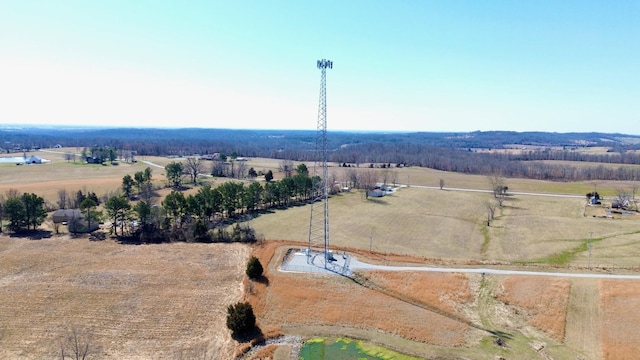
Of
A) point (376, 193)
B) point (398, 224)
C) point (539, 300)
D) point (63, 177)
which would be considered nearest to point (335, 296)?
point (539, 300)

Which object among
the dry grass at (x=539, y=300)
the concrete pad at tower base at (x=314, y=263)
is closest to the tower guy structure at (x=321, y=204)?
the concrete pad at tower base at (x=314, y=263)

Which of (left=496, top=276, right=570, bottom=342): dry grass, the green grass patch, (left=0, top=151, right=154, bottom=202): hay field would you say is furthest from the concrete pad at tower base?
(left=0, top=151, right=154, bottom=202): hay field

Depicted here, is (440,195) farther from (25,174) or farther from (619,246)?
(25,174)

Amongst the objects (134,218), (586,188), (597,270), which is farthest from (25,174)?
(586,188)

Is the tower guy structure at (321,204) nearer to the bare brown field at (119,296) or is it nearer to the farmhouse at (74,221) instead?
the bare brown field at (119,296)

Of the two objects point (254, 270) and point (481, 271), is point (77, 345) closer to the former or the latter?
point (254, 270)

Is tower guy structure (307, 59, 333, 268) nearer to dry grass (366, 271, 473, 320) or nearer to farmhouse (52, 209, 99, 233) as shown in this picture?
dry grass (366, 271, 473, 320)
